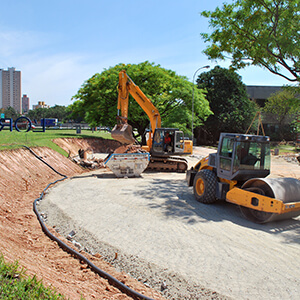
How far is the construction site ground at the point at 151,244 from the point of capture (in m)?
5.12

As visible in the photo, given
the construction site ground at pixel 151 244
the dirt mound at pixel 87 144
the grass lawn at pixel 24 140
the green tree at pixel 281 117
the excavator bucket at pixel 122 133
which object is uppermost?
the green tree at pixel 281 117

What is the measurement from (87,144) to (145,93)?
720 cm

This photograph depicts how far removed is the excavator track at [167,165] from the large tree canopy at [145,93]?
10.3m

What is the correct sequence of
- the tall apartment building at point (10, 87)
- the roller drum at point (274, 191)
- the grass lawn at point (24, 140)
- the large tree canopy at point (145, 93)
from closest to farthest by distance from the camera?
the roller drum at point (274, 191)
the grass lawn at point (24, 140)
the large tree canopy at point (145, 93)
the tall apartment building at point (10, 87)

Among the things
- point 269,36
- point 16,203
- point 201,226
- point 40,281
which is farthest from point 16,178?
point 269,36

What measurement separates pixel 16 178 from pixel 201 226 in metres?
8.02

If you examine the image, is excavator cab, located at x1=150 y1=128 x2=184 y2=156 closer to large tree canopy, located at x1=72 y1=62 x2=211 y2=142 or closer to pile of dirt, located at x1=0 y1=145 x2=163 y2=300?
pile of dirt, located at x1=0 y1=145 x2=163 y2=300

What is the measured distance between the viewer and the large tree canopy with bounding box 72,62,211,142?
28141mm

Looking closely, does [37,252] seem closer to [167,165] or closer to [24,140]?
[167,165]

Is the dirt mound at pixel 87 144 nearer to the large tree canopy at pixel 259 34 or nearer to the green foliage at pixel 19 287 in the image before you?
the large tree canopy at pixel 259 34

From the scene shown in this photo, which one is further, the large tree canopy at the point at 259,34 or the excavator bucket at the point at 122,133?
the excavator bucket at the point at 122,133

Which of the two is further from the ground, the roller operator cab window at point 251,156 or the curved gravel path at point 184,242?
the roller operator cab window at point 251,156

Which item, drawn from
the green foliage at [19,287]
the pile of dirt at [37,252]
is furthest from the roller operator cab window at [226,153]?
the green foliage at [19,287]

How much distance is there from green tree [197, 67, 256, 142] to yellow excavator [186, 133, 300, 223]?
3558 cm
